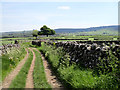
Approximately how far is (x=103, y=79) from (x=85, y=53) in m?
4.44

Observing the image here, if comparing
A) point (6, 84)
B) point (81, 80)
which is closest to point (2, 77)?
point (6, 84)

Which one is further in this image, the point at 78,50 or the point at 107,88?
the point at 78,50

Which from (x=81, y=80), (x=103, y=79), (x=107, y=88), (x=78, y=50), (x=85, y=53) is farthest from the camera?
(x=78, y=50)

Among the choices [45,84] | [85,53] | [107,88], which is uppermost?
[85,53]

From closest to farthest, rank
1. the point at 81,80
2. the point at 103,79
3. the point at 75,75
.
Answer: the point at 103,79 → the point at 81,80 → the point at 75,75

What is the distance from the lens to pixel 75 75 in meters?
9.34

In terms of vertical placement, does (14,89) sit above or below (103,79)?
below

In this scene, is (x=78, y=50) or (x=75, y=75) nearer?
(x=75, y=75)

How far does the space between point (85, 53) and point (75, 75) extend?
278 cm

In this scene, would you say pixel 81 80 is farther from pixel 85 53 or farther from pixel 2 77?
pixel 2 77

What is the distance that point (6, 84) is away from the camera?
371 inches

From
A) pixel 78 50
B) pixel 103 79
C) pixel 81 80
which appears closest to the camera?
pixel 103 79

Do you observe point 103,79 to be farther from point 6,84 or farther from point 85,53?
point 6,84

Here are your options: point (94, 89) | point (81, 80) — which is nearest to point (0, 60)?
point (81, 80)
